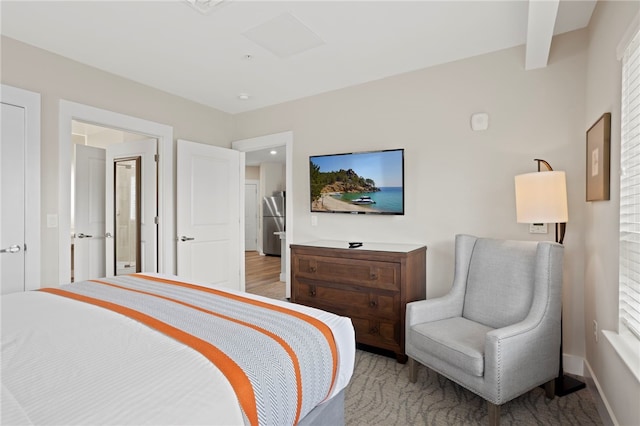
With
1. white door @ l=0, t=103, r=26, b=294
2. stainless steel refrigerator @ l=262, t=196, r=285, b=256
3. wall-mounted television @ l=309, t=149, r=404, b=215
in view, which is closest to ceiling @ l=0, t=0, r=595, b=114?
white door @ l=0, t=103, r=26, b=294

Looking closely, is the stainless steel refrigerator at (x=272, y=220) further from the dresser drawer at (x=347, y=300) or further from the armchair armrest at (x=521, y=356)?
the armchair armrest at (x=521, y=356)

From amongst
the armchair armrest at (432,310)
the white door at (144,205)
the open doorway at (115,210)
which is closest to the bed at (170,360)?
the armchair armrest at (432,310)

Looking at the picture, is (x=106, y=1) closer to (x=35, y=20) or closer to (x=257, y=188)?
(x=35, y=20)

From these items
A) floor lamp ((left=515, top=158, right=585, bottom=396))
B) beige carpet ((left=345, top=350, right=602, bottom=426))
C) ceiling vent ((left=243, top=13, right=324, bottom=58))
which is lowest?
beige carpet ((left=345, top=350, right=602, bottom=426))

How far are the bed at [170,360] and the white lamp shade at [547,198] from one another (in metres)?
1.51

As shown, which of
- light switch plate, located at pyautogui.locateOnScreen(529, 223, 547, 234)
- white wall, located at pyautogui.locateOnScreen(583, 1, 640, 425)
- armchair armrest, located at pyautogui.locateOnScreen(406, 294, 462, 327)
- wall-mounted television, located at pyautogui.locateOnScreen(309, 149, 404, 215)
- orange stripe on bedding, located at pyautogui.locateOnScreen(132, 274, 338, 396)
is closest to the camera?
orange stripe on bedding, located at pyautogui.locateOnScreen(132, 274, 338, 396)

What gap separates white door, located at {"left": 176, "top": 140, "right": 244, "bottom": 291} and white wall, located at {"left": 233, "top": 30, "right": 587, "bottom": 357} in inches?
47.7

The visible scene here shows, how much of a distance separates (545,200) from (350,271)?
153cm

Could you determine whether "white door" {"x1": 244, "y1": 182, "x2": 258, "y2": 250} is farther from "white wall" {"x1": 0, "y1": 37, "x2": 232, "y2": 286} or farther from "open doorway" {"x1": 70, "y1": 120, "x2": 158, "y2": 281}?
"white wall" {"x1": 0, "y1": 37, "x2": 232, "y2": 286}

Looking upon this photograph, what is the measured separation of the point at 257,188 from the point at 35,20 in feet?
22.8

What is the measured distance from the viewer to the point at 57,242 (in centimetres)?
285

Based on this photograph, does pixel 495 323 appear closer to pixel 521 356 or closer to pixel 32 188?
pixel 521 356

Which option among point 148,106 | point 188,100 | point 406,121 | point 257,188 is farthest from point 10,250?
point 257,188

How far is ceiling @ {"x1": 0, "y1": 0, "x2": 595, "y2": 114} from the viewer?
2.18 meters
